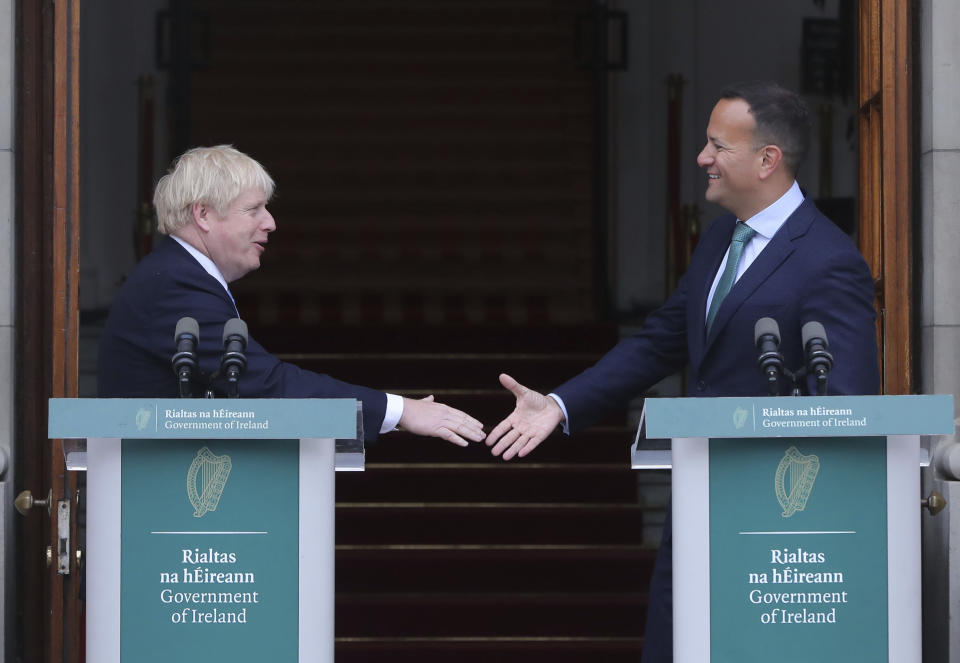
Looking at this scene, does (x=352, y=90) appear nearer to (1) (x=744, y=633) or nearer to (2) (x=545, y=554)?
(2) (x=545, y=554)

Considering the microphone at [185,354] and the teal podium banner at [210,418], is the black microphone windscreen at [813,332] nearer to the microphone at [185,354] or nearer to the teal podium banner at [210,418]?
the teal podium banner at [210,418]

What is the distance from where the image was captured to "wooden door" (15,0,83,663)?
4.32 metres

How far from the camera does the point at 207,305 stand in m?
3.63

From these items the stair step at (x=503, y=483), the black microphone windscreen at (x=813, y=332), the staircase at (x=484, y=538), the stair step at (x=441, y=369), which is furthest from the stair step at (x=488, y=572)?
the black microphone windscreen at (x=813, y=332)

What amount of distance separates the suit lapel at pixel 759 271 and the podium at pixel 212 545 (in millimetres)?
1042

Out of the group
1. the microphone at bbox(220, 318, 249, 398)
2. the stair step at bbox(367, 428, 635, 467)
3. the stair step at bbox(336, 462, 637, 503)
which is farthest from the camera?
the stair step at bbox(367, 428, 635, 467)

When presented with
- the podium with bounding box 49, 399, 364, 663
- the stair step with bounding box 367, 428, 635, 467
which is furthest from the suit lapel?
the stair step with bounding box 367, 428, 635, 467

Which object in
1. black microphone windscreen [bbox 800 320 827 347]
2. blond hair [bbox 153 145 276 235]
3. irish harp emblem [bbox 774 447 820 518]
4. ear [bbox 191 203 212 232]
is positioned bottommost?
irish harp emblem [bbox 774 447 820 518]

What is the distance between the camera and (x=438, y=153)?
9820 millimetres

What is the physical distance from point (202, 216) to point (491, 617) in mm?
2798

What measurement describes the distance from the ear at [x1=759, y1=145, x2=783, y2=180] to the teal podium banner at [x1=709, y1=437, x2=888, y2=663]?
94cm

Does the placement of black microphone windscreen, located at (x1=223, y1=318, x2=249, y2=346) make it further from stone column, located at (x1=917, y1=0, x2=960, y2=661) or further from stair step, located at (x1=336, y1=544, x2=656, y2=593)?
stair step, located at (x1=336, y1=544, x2=656, y2=593)

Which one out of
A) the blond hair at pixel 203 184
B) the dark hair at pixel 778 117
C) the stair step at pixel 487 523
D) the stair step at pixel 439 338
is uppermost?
the dark hair at pixel 778 117

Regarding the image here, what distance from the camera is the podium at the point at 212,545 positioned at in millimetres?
3148
